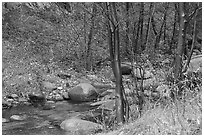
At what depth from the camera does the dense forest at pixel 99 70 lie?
4668 millimetres

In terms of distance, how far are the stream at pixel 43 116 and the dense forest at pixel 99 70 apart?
0.08ft

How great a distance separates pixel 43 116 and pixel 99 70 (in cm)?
630

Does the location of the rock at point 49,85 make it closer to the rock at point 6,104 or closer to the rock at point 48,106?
the rock at point 48,106

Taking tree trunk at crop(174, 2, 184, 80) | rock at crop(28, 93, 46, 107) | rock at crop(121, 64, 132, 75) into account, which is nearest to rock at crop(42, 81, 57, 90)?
rock at crop(28, 93, 46, 107)

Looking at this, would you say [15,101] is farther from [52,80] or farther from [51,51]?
[51,51]

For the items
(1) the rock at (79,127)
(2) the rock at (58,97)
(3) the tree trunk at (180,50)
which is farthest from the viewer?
(2) the rock at (58,97)

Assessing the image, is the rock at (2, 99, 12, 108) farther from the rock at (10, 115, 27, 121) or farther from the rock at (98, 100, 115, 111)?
the rock at (98, 100, 115, 111)

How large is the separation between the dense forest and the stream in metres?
0.02

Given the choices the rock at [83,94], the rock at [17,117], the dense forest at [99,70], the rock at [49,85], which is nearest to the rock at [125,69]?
the dense forest at [99,70]

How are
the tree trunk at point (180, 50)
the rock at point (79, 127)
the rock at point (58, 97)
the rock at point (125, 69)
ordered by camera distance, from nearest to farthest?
the tree trunk at point (180, 50) < the rock at point (79, 127) < the rock at point (58, 97) < the rock at point (125, 69)

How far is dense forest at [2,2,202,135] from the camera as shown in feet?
15.3

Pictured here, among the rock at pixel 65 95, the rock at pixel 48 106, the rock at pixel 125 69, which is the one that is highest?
the rock at pixel 125 69

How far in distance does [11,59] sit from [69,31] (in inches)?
126

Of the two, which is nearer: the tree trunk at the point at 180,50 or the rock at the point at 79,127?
the tree trunk at the point at 180,50
